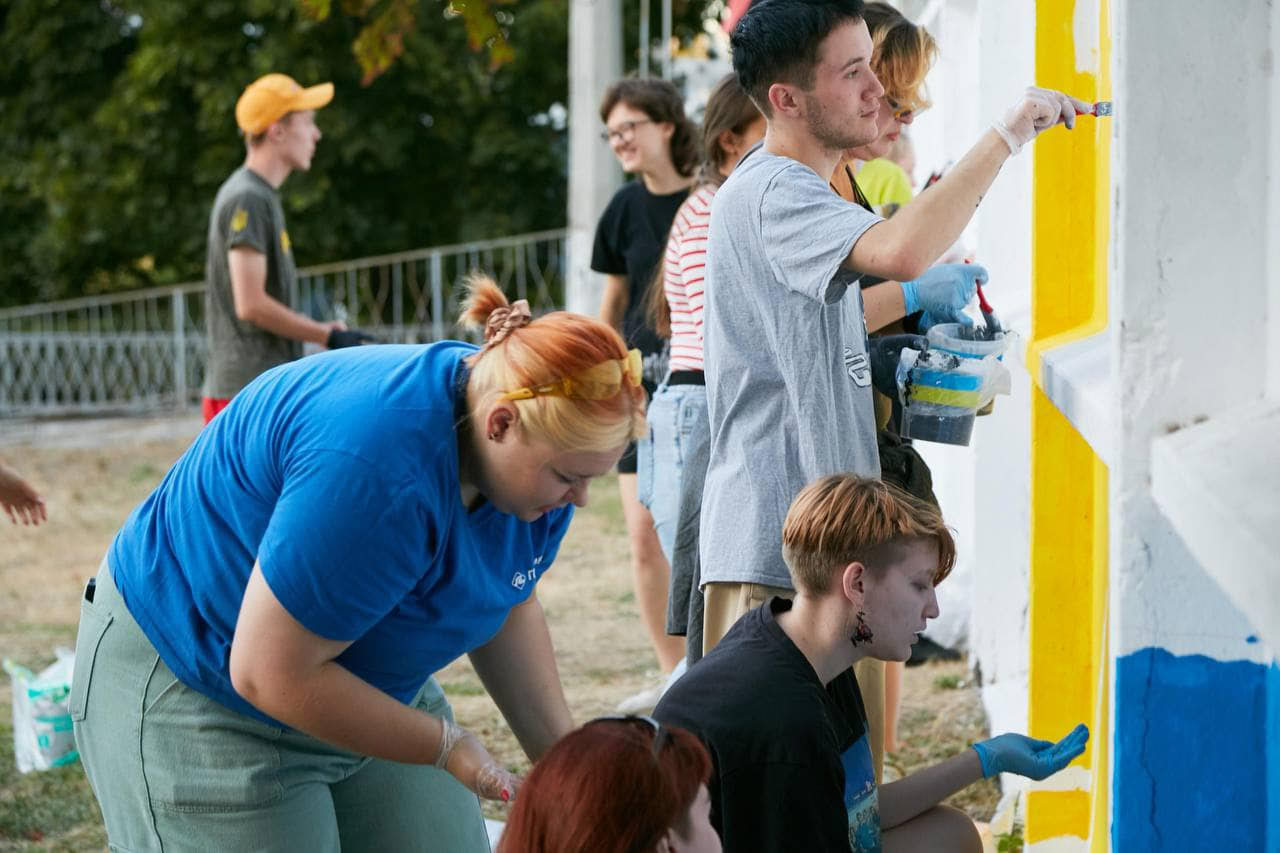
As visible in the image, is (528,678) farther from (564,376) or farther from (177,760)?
(564,376)

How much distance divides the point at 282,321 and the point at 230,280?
306 millimetres

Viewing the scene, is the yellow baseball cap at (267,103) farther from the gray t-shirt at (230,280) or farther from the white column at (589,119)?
the white column at (589,119)

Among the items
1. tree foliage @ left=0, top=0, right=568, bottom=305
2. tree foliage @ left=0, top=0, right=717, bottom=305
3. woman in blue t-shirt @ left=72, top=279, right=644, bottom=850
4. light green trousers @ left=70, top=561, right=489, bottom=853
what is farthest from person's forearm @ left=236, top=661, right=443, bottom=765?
tree foliage @ left=0, top=0, right=568, bottom=305

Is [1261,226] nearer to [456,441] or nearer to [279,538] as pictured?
[456,441]

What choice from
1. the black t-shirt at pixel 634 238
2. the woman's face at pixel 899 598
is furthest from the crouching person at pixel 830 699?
the black t-shirt at pixel 634 238

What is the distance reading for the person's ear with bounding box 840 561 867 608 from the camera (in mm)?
2352

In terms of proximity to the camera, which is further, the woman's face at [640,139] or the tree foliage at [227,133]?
the tree foliage at [227,133]

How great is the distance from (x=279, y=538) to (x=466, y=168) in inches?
716

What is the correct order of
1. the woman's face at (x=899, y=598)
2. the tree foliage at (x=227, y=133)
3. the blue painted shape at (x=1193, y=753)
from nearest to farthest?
the blue painted shape at (x=1193, y=753) < the woman's face at (x=899, y=598) < the tree foliage at (x=227, y=133)

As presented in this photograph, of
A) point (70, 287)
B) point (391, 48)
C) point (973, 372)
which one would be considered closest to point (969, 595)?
point (391, 48)

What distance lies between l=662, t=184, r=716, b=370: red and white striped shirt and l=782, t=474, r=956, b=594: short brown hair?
1089 mm

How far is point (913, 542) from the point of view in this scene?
238cm

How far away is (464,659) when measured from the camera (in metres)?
6.22

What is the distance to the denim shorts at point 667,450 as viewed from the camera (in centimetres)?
391
